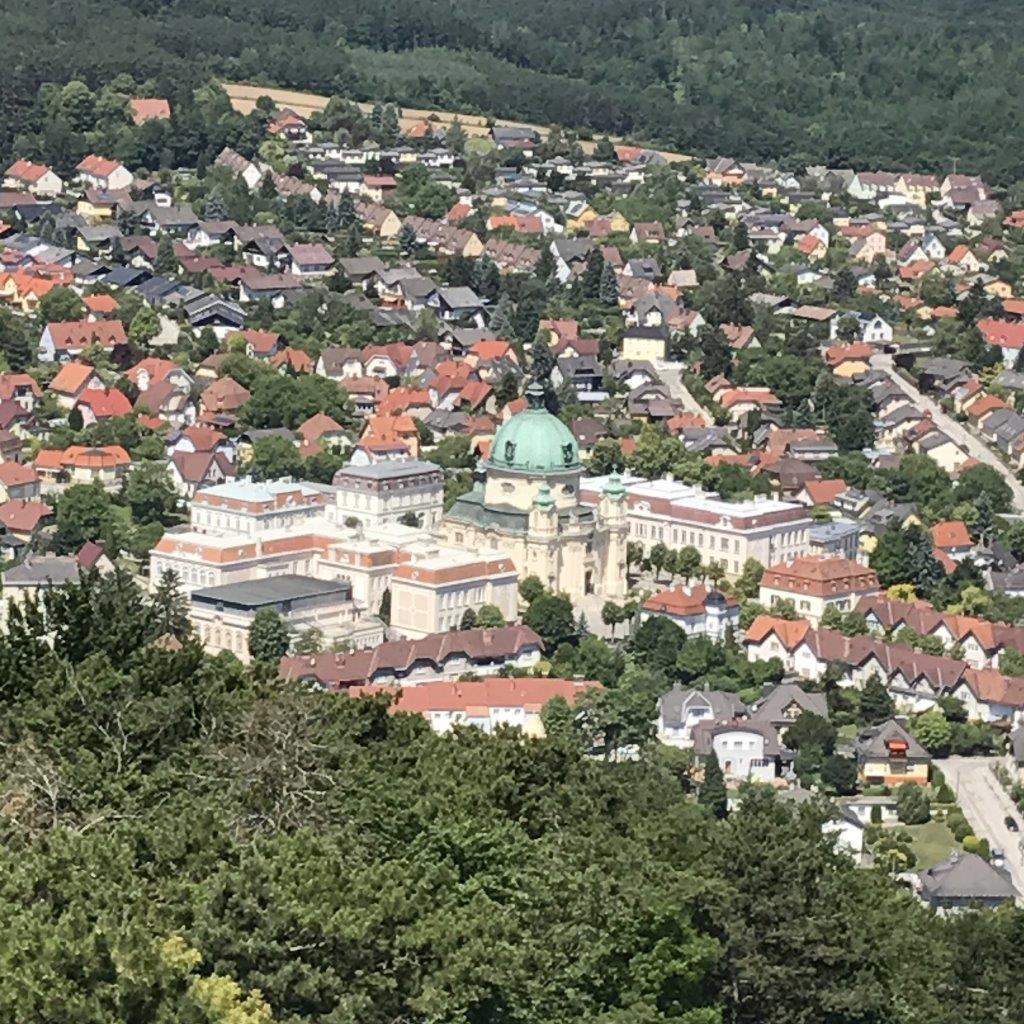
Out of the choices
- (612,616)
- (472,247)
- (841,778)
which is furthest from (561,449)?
(472,247)

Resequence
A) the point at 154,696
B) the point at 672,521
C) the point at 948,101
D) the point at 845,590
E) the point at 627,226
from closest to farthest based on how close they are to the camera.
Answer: the point at 154,696 → the point at 845,590 → the point at 672,521 → the point at 627,226 → the point at 948,101

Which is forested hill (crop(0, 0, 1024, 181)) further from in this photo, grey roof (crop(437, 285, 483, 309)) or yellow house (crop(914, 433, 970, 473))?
yellow house (crop(914, 433, 970, 473))

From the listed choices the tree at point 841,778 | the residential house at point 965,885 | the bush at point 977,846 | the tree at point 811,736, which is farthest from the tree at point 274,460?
the residential house at point 965,885

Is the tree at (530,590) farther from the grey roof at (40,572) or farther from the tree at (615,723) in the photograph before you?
the tree at (615,723)

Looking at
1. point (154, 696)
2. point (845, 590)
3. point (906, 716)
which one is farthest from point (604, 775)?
point (845, 590)

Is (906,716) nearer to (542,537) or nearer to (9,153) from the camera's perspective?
(542,537)

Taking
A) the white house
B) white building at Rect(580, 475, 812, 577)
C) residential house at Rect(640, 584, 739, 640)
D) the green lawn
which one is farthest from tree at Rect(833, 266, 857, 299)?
the green lawn

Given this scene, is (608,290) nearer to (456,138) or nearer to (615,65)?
(456,138)
